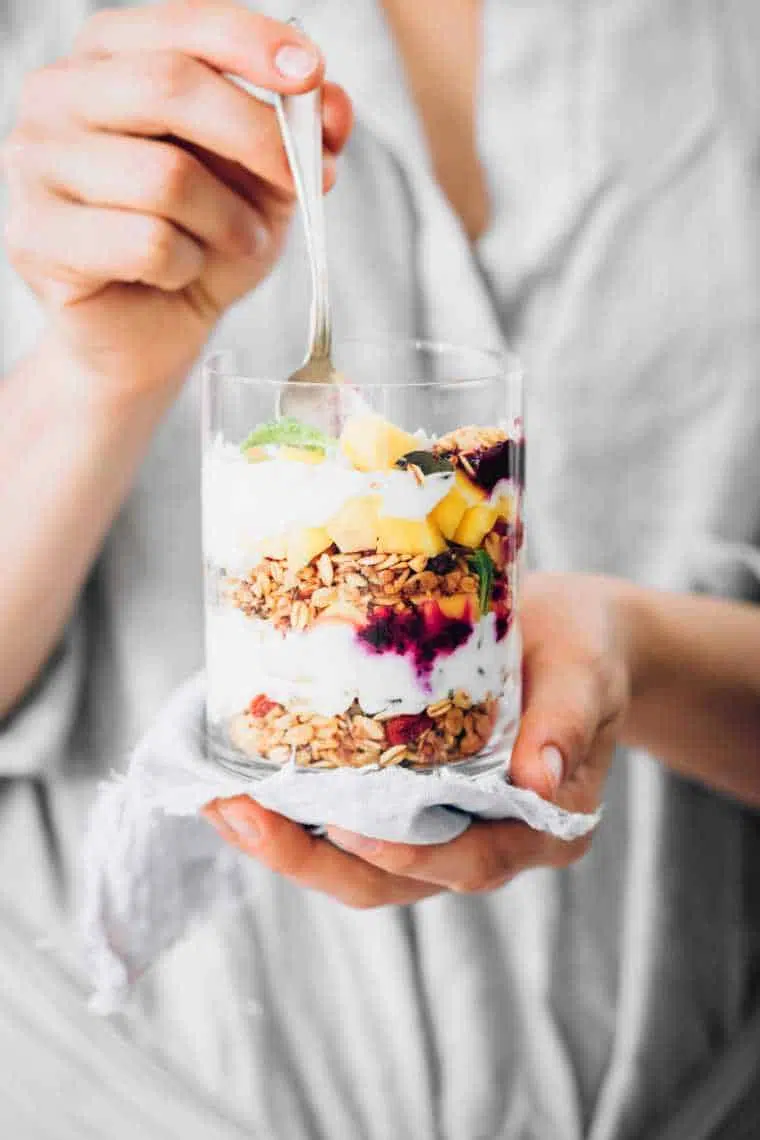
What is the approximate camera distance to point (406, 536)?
459 mm

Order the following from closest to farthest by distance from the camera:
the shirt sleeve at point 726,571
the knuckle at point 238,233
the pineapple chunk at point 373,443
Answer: the pineapple chunk at point 373,443, the knuckle at point 238,233, the shirt sleeve at point 726,571

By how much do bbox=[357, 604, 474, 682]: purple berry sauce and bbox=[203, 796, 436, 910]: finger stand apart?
9cm

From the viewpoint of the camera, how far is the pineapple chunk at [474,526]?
48 cm

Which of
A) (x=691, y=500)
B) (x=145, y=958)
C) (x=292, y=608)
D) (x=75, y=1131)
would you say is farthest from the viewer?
(x=691, y=500)

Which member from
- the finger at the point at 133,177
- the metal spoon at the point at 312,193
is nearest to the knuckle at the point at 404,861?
the metal spoon at the point at 312,193

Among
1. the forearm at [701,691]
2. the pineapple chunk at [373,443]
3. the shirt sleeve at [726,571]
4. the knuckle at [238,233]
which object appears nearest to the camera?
the pineapple chunk at [373,443]

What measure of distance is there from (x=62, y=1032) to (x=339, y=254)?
55 centimetres

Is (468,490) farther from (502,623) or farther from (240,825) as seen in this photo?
(240,825)

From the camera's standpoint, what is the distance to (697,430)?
86 centimetres

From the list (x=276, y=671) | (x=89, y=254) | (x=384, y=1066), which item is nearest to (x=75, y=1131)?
(x=384, y=1066)

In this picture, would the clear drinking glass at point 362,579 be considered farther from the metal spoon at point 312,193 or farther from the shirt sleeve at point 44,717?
the shirt sleeve at point 44,717

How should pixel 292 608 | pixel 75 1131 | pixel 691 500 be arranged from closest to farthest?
pixel 292 608 < pixel 75 1131 < pixel 691 500

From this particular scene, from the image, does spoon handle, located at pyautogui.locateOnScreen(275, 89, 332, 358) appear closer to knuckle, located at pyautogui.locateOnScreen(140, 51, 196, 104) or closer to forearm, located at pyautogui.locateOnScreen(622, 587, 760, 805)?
knuckle, located at pyautogui.locateOnScreen(140, 51, 196, 104)

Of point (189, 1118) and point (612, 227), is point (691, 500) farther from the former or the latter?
point (189, 1118)
